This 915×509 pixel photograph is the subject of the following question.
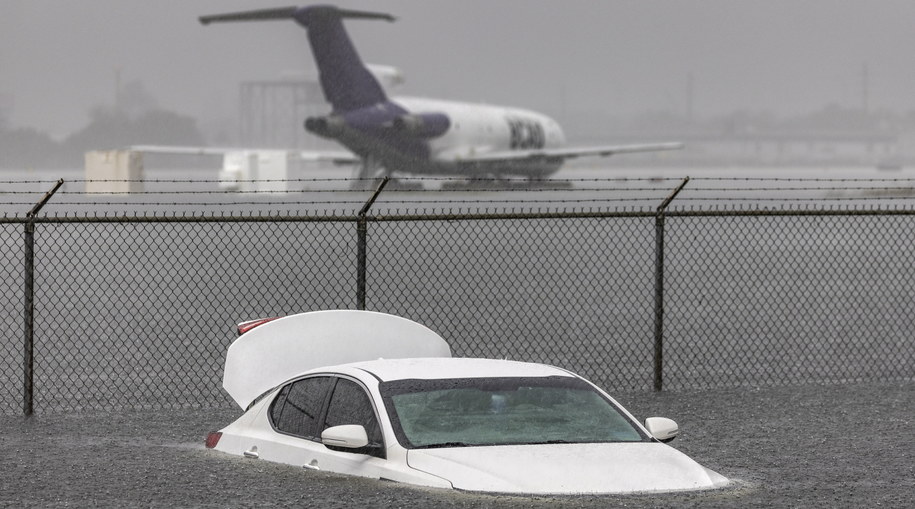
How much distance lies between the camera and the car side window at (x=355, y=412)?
26.2 feet

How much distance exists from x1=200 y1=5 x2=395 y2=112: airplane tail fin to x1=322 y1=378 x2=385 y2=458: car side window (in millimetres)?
60068

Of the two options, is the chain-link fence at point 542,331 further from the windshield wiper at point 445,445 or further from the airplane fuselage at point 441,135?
the airplane fuselage at point 441,135

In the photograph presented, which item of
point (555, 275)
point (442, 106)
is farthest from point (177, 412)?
point (442, 106)

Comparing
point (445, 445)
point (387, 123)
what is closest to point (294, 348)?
point (445, 445)

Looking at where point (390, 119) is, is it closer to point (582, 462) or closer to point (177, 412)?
point (177, 412)

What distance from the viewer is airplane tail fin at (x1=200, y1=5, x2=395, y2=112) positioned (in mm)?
68438

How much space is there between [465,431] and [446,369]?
0.59 m

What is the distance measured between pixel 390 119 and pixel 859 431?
186ft

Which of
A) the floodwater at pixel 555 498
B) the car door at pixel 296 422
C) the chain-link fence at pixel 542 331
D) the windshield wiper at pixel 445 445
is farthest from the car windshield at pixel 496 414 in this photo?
the chain-link fence at pixel 542 331

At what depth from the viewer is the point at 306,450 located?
8477mm

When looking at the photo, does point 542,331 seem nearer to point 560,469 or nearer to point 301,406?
point 301,406

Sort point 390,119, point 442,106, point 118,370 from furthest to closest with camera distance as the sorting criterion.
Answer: point 442,106
point 390,119
point 118,370

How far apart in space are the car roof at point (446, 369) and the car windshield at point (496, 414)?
76 millimetres

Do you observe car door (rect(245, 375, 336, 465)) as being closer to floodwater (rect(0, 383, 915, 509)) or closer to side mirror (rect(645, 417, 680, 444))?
floodwater (rect(0, 383, 915, 509))
